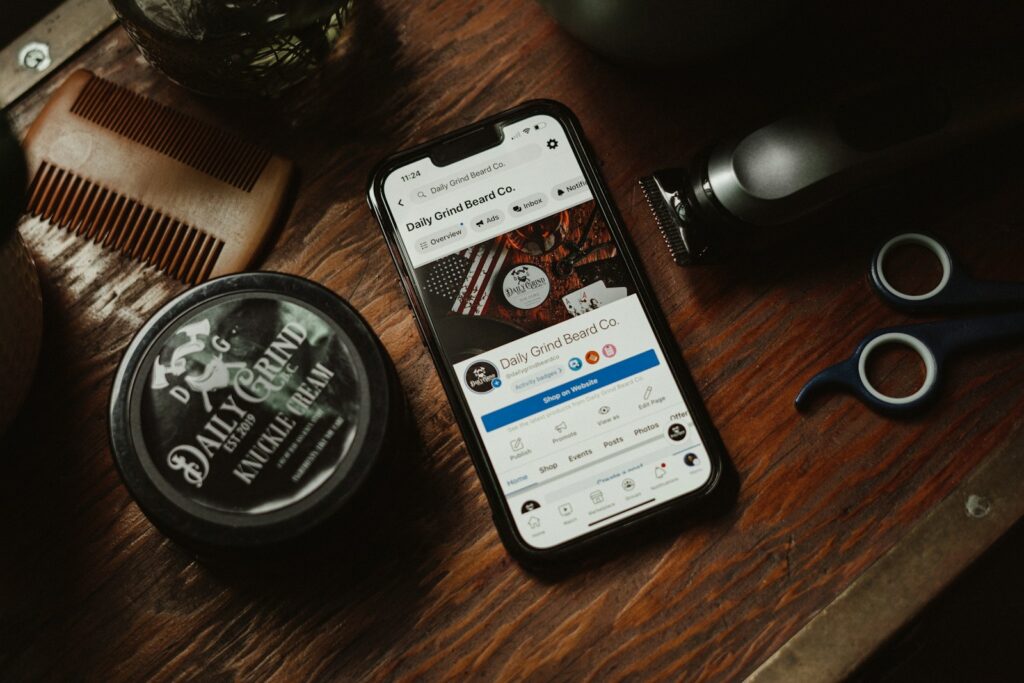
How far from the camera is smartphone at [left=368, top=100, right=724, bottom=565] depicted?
0.42 meters

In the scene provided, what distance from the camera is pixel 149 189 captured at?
17.4 inches

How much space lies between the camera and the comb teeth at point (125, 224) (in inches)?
17.3

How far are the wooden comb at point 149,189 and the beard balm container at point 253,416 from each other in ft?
0.21

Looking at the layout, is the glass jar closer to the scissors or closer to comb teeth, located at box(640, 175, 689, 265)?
comb teeth, located at box(640, 175, 689, 265)

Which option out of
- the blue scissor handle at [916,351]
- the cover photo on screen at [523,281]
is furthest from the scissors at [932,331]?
the cover photo on screen at [523,281]

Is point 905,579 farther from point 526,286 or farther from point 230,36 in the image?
point 230,36

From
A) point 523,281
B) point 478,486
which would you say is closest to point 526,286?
point 523,281

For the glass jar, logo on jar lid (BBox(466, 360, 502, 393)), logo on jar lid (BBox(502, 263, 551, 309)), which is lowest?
logo on jar lid (BBox(466, 360, 502, 393))

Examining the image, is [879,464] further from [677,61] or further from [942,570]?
[677,61]

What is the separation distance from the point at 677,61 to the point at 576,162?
0.25 feet

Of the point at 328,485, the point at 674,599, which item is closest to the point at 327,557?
the point at 328,485

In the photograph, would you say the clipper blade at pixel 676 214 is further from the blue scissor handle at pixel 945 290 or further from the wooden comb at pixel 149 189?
the wooden comb at pixel 149 189

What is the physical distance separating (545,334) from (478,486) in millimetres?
87

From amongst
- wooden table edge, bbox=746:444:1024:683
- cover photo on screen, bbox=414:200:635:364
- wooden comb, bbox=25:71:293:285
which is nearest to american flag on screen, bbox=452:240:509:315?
cover photo on screen, bbox=414:200:635:364
